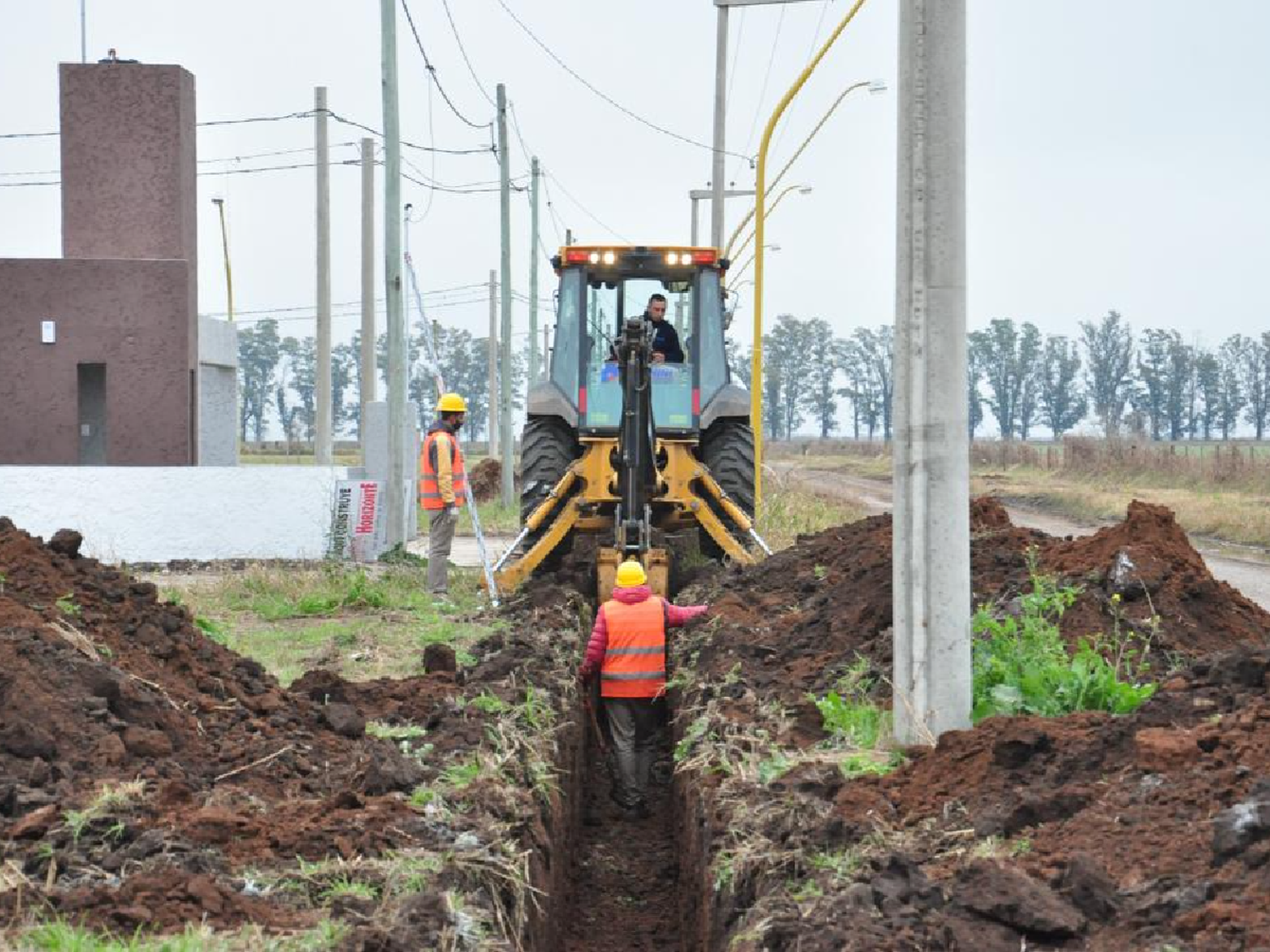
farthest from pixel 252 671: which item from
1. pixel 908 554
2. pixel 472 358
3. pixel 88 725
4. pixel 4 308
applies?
pixel 472 358

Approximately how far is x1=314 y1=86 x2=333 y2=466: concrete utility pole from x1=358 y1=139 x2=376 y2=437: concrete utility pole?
104 inches

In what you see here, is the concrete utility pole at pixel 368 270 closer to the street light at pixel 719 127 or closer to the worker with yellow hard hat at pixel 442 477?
the street light at pixel 719 127

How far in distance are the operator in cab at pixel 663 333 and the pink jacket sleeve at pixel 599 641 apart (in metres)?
4.99

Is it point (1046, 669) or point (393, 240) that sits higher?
point (393, 240)

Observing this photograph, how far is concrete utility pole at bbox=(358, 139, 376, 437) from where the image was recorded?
33156mm

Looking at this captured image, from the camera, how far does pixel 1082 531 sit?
29.9 metres

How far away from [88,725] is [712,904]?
2843 millimetres

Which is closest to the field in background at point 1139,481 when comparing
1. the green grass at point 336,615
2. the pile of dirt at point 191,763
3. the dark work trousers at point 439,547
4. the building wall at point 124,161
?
the dark work trousers at point 439,547

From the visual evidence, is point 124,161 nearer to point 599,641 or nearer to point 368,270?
point 368,270

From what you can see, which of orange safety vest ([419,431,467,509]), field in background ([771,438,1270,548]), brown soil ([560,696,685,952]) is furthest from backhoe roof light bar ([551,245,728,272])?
field in background ([771,438,1270,548])

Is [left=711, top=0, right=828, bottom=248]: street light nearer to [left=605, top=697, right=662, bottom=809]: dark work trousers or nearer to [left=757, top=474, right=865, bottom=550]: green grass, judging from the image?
[left=757, top=474, right=865, bottom=550]: green grass

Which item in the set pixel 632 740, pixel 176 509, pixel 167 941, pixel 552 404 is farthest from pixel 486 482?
pixel 167 941

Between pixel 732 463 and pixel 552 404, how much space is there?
1882mm

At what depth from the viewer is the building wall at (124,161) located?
25250 millimetres
